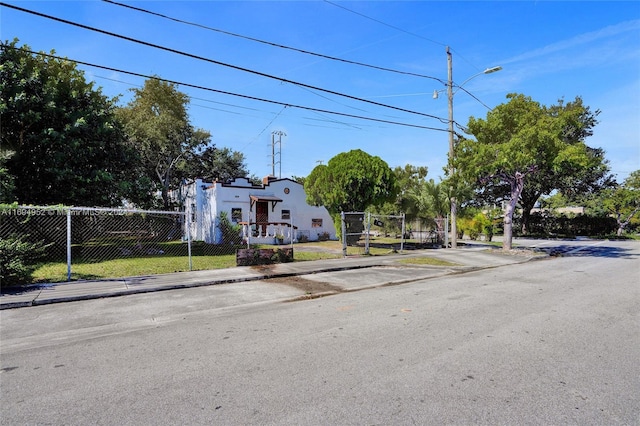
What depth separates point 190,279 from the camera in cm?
962

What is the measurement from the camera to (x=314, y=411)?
3.00 metres

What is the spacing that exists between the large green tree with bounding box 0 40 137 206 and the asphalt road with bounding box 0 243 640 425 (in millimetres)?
10338

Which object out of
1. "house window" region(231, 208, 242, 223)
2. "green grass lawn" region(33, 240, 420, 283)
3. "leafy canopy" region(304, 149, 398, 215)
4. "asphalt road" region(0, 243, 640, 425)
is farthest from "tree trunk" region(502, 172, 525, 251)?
"house window" region(231, 208, 242, 223)

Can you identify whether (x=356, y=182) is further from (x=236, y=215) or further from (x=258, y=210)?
(x=236, y=215)

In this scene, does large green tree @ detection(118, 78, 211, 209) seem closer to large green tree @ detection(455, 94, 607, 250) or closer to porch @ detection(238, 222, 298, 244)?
porch @ detection(238, 222, 298, 244)

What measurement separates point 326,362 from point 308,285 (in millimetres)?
5153

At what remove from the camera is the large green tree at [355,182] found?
1900cm

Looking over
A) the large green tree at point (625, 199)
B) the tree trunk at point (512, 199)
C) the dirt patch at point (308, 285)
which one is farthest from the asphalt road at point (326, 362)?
the large green tree at point (625, 199)

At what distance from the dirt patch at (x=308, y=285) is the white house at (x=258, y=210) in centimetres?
1192

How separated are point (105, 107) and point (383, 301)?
57.5ft

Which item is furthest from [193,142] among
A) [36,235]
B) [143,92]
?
[36,235]

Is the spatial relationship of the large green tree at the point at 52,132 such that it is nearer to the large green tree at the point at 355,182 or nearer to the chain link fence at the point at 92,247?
the chain link fence at the point at 92,247

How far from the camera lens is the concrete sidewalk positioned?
755 centimetres

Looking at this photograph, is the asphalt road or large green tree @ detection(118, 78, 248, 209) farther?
large green tree @ detection(118, 78, 248, 209)
